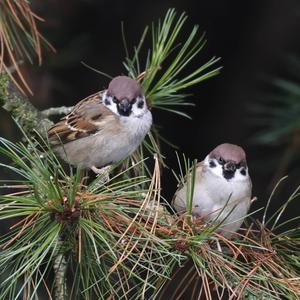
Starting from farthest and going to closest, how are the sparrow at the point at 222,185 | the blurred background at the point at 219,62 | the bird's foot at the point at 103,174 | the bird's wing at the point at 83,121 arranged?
1. the blurred background at the point at 219,62
2. the bird's wing at the point at 83,121
3. the sparrow at the point at 222,185
4. the bird's foot at the point at 103,174

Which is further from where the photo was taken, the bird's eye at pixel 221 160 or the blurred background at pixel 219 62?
the blurred background at pixel 219 62

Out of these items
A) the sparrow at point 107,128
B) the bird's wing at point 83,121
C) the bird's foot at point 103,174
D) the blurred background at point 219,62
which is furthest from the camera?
the blurred background at point 219,62

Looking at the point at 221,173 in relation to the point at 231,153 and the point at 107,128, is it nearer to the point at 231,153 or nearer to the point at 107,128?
the point at 231,153

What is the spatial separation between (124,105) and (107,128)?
0.35 ft

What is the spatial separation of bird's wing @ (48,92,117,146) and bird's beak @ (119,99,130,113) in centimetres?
5

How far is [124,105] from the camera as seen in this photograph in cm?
285

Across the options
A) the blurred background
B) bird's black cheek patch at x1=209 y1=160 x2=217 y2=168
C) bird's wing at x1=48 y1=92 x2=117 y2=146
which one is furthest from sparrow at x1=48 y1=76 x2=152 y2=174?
the blurred background

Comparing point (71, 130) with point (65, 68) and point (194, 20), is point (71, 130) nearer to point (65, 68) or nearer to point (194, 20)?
point (65, 68)

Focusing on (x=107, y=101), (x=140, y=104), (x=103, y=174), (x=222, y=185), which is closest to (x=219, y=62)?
(x=107, y=101)

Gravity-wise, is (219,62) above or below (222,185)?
below

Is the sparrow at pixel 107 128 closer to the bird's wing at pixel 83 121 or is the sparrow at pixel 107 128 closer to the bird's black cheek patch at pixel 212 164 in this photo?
the bird's wing at pixel 83 121

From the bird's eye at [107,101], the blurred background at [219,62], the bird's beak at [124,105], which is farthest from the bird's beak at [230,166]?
the blurred background at [219,62]

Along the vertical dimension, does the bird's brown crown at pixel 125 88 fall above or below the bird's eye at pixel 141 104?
above

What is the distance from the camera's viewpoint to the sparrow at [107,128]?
2.79 metres
